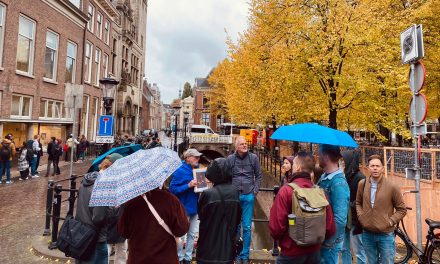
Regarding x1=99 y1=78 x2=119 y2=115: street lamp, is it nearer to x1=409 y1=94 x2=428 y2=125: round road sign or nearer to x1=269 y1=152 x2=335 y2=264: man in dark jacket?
x1=269 y1=152 x2=335 y2=264: man in dark jacket

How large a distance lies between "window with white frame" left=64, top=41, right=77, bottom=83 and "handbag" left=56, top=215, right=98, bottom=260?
19.7m

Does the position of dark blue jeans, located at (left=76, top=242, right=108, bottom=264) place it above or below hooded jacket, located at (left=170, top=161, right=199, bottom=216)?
below

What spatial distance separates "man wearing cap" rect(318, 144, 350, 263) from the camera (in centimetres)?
329

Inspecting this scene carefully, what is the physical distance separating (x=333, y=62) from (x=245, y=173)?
8324 millimetres

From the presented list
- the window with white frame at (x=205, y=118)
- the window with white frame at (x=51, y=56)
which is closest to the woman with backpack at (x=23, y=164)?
the window with white frame at (x=51, y=56)

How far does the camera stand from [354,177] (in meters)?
4.37

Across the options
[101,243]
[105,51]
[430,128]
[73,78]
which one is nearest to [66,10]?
[73,78]

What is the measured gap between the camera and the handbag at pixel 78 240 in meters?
3.11

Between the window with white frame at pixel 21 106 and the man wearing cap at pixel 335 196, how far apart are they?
16.7 meters

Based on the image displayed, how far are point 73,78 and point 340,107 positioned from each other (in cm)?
1881

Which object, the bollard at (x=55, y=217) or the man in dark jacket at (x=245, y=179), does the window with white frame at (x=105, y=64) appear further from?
the man in dark jacket at (x=245, y=179)

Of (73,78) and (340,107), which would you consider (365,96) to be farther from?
(73,78)

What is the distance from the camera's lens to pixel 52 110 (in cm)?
1828

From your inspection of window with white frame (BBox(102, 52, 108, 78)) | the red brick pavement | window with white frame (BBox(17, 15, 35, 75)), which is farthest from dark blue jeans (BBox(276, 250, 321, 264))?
window with white frame (BBox(102, 52, 108, 78))
